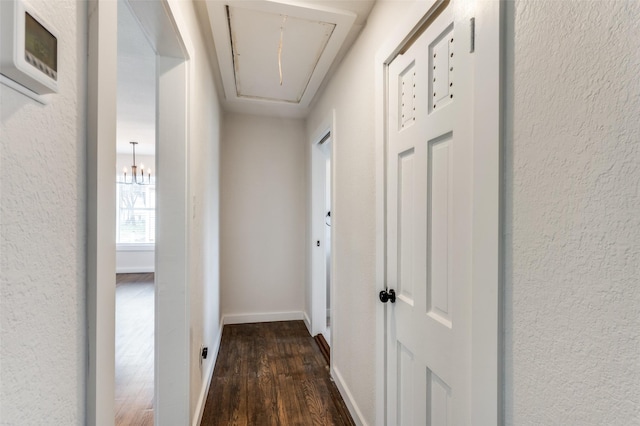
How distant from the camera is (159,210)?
1431 millimetres

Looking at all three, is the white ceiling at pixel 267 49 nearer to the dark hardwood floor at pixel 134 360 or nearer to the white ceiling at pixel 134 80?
the white ceiling at pixel 134 80

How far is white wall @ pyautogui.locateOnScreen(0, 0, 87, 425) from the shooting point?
417 mm

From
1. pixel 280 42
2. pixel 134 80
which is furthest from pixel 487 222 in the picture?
pixel 134 80

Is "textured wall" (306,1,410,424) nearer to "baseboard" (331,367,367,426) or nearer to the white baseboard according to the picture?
"baseboard" (331,367,367,426)

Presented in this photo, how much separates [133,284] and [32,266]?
19.0ft

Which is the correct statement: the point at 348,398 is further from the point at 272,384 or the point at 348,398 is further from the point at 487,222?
the point at 487,222

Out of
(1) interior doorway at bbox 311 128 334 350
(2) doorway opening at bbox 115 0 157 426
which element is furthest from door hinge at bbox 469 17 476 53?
(1) interior doorway at bbox 311 128 334 350

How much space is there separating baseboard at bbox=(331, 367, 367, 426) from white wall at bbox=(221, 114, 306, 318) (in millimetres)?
1358

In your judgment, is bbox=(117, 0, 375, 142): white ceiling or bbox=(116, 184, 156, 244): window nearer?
bbox=(117, 0, 375, 142): white ceiling

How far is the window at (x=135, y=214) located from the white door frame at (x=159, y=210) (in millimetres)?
5549

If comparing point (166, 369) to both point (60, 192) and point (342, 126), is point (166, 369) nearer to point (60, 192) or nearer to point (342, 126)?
point (60, 192)

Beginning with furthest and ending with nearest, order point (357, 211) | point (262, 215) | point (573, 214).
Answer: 1. point (262, 215)
2. point (357, 211)
3. point (573, 214)

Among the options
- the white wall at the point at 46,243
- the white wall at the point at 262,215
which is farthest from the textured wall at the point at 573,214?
the white wall at the point at 262,215

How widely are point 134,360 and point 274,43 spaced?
9.15 ft
